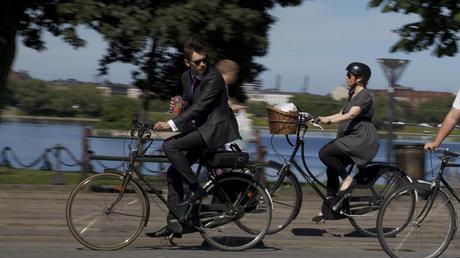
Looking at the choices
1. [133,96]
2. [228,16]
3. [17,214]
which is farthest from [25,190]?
[133,96]

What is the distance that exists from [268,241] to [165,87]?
388 inches

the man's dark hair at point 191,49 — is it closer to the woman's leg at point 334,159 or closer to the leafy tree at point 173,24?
the woman's leg at point 334,159

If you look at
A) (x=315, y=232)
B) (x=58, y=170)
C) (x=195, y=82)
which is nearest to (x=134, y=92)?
(x=58, y=170)

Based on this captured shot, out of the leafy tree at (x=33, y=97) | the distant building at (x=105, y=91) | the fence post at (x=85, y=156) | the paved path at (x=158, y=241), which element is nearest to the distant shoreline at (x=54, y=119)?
the leafy tree at (x=33, y=97)

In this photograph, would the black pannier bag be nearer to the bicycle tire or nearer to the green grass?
the bicycle tire

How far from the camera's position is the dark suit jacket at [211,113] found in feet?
24.3

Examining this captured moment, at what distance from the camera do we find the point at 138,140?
7.41 meters

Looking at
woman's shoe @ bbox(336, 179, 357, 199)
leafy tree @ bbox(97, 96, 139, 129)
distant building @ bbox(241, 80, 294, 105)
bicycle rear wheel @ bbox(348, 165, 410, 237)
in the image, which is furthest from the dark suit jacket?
leafy tree @ bbox(97, 96, 139, 129)

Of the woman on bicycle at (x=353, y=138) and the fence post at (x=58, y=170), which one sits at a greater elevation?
the woman on bicycle at (x=353, y=138)

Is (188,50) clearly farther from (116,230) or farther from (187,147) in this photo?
(116,230)

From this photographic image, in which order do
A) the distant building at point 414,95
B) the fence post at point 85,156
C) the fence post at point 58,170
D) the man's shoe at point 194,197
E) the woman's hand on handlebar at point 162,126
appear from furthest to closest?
1. the distant building at point 414,95
2. the fence post at point 85,156
3. the fence post at point 58,170
4. the man's shoe at point 194,197
5. the woman's hand on handlebar at point 162,126

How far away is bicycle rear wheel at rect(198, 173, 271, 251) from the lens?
302 inches

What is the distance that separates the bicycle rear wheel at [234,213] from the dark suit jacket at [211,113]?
0.43 metres

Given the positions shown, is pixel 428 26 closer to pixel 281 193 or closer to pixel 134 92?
pixel 134 92
